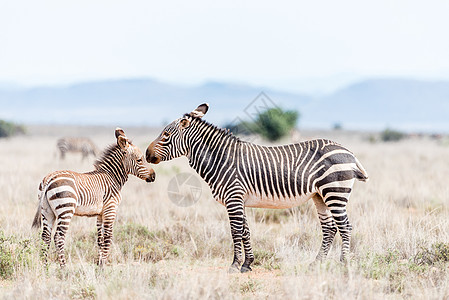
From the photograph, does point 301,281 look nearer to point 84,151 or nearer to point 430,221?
point 430,221

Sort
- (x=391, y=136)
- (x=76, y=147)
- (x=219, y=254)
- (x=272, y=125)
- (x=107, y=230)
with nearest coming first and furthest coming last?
(x=107, y=230) → (x=219, y=254) → (x=76, y=147) → (x=272, y=125) → (x=391, y=136)

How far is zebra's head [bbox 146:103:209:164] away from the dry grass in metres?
1.46

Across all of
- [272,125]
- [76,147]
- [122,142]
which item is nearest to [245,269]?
[122,142]

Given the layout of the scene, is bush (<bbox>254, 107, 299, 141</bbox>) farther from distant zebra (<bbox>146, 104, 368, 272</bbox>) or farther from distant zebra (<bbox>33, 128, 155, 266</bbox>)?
distant zebra (<bbox>33, 128, 155, 266</bbox>)

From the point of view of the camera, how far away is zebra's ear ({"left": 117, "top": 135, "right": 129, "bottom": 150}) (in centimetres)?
737

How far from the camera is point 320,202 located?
7.77 meters

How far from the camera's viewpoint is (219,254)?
8.56 m

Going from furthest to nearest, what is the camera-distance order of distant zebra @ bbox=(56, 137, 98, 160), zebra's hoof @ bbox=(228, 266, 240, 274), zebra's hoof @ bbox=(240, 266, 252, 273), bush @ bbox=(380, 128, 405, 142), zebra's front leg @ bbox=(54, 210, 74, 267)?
bush @ bbox=(380, 128, 405, 142) → distant zebra @ bbox=(56, 137, 98, 160) → zebra's hoof @ bbox=(240, 266, 252, 273) → zebra's hoof @ bbox=(228, 266, 240, 274) → zebra's front leg @ bbox=(54, 210, 74, 267)

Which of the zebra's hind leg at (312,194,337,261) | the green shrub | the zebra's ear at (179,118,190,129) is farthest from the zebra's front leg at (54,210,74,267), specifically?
the green shrub

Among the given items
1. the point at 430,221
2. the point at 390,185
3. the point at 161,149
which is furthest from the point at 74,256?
the point at 390,185

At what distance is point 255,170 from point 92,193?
220 centimetres

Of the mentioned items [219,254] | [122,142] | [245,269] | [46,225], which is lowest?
[219,254]

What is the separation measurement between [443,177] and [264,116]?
21034mm

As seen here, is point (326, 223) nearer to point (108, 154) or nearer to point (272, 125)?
point (108, 154)
